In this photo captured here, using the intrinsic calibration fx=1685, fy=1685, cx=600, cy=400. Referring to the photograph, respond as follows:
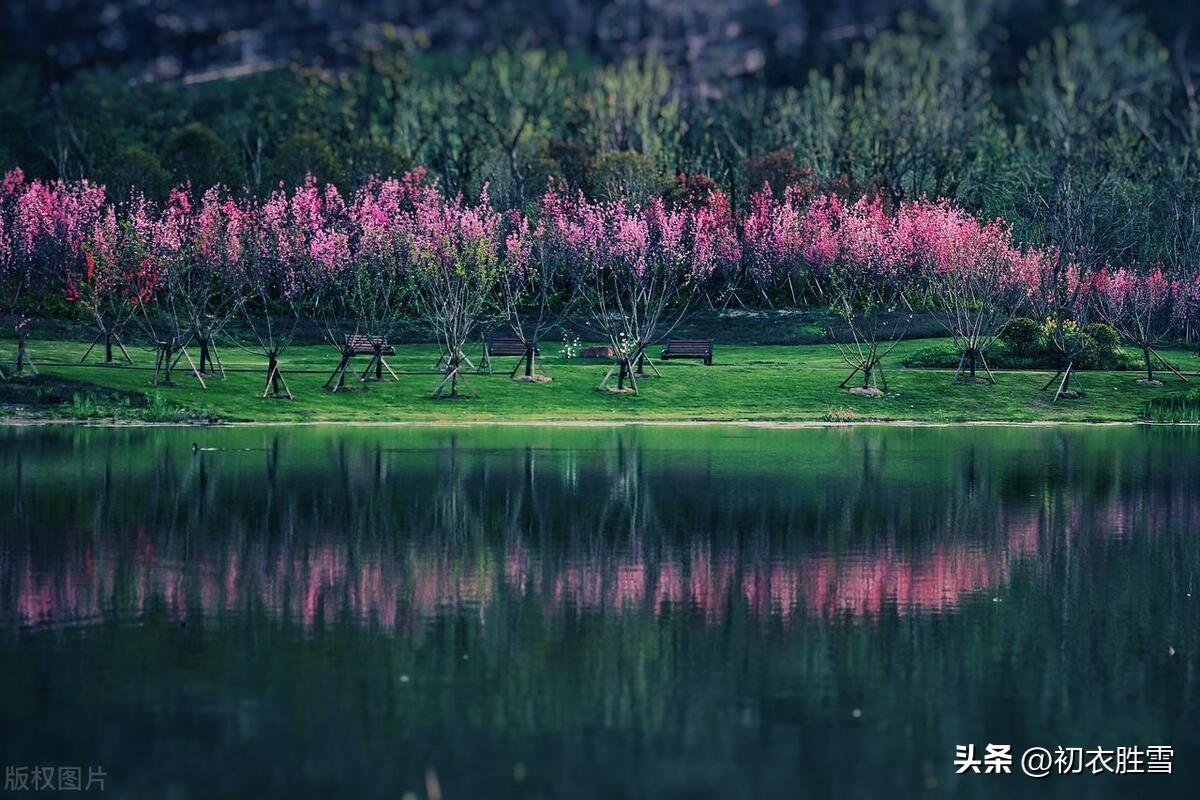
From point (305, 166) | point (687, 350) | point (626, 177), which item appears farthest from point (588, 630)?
point (305, 166)

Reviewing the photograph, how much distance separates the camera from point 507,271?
78.6 m

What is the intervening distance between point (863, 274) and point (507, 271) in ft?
60.9

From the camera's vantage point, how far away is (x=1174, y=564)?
3120 cm

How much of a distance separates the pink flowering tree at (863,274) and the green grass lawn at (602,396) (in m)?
2.42

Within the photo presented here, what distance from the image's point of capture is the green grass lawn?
6662cm

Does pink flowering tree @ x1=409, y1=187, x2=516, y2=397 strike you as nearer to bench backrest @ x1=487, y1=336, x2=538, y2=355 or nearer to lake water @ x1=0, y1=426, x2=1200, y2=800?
bench backrest @ x1=487, y1=336, x2=538, y2=355

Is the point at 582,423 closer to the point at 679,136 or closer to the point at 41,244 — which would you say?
the point at 41,244

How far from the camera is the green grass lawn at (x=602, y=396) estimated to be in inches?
2623

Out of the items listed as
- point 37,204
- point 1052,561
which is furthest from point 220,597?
point 37,204

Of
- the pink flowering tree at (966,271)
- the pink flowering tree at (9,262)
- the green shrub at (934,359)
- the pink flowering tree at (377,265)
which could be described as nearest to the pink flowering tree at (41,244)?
the pink flowering tree at (9,262)

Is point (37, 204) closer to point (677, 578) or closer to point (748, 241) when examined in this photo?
point (748, 241)

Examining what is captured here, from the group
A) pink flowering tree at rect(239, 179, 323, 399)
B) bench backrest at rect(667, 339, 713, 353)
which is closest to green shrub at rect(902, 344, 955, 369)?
bench backrest at rect(667, 339, 713, 353)

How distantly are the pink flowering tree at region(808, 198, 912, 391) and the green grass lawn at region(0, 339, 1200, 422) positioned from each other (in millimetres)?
2417

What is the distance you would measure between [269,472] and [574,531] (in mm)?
13854
